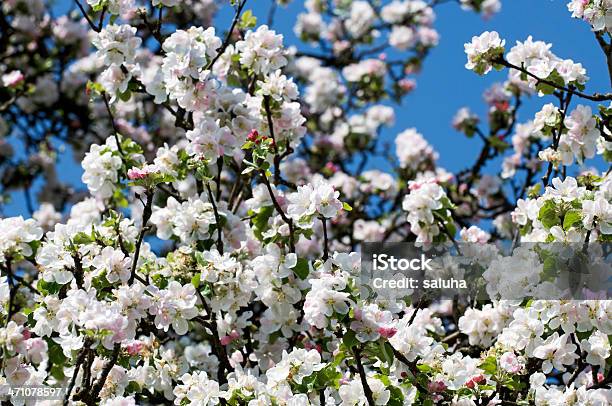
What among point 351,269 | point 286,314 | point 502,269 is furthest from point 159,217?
point 502,269

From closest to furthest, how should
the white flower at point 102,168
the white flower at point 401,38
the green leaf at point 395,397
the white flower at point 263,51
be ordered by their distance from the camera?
the green leaf at point 395,397 → the white flower at point 102,168 → the white flower at point 263,51 → the white flower at point 401,38

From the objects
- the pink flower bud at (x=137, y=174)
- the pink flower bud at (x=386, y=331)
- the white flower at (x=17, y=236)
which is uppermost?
the pink flower bud at (x=137, y=174)

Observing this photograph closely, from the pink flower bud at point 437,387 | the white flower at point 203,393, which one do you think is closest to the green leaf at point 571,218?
the pink flower bud at point 437,387

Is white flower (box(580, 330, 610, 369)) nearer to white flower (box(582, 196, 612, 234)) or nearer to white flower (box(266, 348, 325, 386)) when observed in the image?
white flower (box(582, 196, 612, 234))

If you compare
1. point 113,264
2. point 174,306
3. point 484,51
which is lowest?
point 174,306

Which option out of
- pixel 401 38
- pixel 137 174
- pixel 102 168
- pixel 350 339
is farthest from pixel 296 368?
pixel 401 38

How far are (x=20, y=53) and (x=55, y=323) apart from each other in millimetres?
5378

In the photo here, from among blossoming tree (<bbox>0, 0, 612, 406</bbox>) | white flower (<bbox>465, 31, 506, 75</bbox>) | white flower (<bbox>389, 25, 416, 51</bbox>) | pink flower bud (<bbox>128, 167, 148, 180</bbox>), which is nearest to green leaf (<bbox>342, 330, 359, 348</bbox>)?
blossoming tree (<bbox>0, 0, 612, 406</bbox>)

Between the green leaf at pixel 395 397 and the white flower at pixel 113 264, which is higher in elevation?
the white flower at pixel 113 264

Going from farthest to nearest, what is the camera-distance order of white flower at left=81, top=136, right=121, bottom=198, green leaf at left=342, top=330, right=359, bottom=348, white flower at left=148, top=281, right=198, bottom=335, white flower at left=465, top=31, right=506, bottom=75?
white flower at left=81, top=136, right=121, bottom=198 → white flower at left=465, top=31, right=506, bottom=75 → white flower at left=148, top=281, right=198, bottom=335 → green leaf at left=342, top=330, right=359, bottom=348

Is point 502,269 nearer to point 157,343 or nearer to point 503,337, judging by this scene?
point 503,337

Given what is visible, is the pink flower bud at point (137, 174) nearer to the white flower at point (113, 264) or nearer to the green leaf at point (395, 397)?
the white flower at point (113, 264)

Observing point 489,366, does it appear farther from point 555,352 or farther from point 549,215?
point 549,215

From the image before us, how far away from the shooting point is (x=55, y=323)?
338 cm
